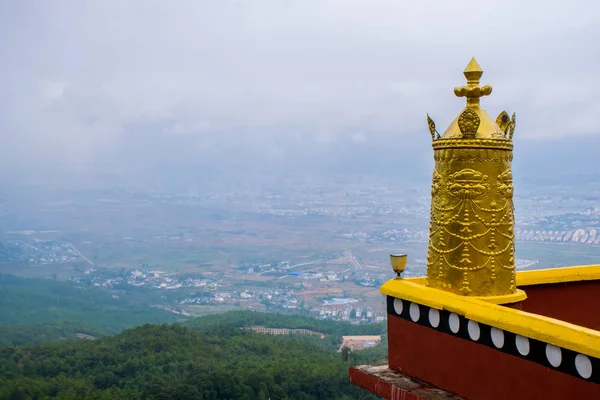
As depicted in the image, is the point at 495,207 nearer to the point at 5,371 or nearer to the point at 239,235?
the point at 5,371

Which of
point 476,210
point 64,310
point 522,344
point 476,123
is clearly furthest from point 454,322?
point 64,310

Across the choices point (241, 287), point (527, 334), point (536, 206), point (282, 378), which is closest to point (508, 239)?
point (527, 334)

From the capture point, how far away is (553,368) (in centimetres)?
388

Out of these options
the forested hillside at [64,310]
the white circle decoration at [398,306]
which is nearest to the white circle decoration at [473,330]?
the white circle decoration at [398,306]

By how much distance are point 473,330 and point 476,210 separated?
0.91 meters

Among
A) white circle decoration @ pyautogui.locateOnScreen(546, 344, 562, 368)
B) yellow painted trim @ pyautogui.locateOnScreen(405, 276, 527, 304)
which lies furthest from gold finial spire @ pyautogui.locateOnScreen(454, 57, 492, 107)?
white circle decoration @ pyautogui.locateOnScreen(546, 344, 562, 368)

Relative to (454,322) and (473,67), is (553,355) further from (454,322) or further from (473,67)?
(473,67)

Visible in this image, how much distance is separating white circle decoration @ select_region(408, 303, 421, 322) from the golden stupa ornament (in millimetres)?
248

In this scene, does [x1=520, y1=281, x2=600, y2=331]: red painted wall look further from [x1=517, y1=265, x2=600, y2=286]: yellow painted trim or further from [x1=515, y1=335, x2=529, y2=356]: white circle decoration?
[x1=515, y1=335, x2=529, y2=356]: white circle decoration

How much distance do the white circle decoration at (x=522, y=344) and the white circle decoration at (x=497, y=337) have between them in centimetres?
14

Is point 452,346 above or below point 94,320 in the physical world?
A: above

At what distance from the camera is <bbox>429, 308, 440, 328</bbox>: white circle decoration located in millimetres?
4805

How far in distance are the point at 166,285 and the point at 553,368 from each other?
10178 centimetres

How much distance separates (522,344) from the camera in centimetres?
409
